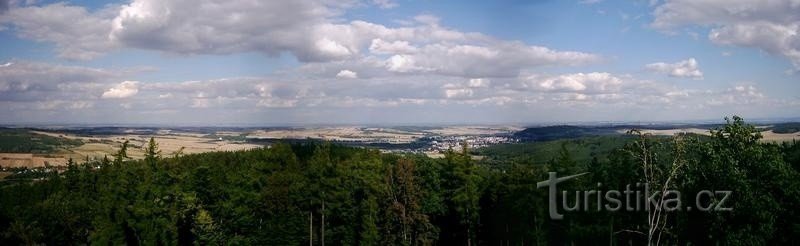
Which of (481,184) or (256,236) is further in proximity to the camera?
(481,184)

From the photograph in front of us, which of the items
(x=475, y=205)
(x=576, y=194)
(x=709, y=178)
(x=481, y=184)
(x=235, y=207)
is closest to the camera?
(x=709, y=178)

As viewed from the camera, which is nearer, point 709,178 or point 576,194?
point 709,178

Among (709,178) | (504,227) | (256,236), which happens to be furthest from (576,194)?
(256,236)

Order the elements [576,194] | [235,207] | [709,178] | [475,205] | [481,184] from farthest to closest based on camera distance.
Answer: [481,184] < [475,205] < [235,207] < [576,194] < [709,178]

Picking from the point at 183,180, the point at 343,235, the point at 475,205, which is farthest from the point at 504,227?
the point at 183,180

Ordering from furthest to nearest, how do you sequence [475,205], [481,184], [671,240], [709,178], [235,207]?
[481,184] < [475,205] < [235,207] < [671,240] < [709,178]

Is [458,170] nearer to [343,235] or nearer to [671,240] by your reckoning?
[343,235]

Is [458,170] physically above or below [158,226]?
above

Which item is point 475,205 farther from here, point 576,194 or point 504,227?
point 576,194

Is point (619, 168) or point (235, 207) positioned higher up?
point (619, 168)
